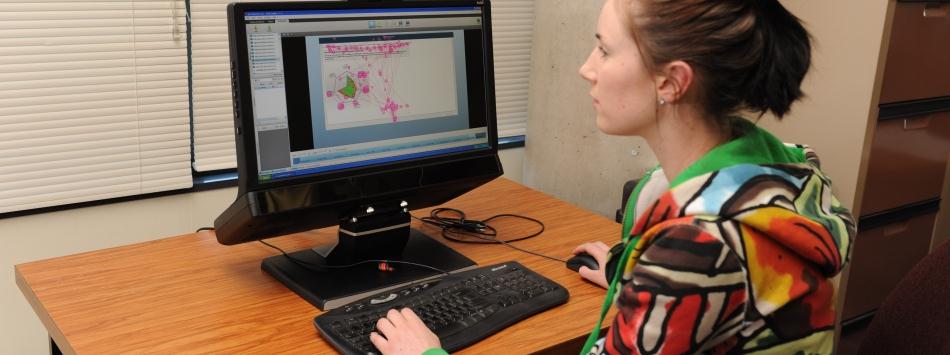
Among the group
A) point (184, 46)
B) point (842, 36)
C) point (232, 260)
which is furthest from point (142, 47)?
point (842, 36)

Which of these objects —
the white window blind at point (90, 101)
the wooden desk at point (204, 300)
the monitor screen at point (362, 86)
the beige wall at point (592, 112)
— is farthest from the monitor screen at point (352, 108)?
the beige wall at point (592, 112)

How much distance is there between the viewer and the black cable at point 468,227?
1.83 metres

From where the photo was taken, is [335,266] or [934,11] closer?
[335,266]

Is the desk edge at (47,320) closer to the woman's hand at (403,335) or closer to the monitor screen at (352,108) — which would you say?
the monitor screen at (352,108)

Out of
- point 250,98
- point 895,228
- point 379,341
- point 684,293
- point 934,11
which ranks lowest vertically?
point 895,228

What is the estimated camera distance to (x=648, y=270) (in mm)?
1018

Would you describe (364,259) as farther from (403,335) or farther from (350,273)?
(403,335)

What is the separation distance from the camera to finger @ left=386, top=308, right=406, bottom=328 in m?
1.35

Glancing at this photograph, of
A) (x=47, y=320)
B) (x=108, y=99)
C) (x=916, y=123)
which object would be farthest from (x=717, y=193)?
(x=916, y=123)

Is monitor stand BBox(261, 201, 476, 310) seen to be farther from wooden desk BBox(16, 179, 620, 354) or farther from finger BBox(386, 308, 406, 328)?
finger BBox(386, 308, 406, 328)

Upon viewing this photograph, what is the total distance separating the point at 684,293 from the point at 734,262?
61 millimetres

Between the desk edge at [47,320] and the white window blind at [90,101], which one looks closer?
the desk edge at [47,320]

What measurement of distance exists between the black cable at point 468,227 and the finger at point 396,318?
0.45 m

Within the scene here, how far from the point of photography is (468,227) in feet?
6.17
